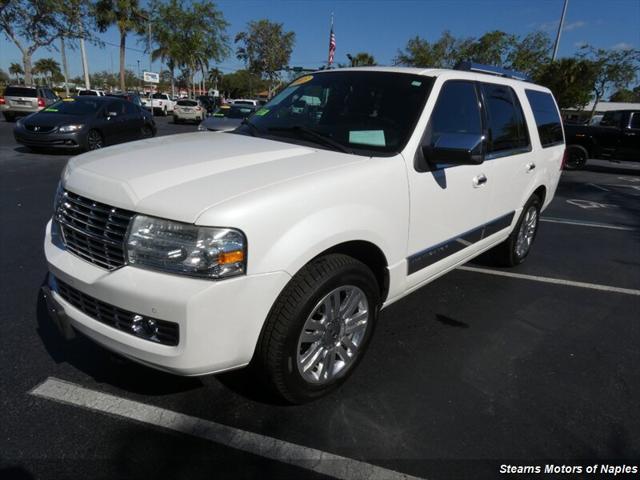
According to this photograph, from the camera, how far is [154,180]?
2.08 meters

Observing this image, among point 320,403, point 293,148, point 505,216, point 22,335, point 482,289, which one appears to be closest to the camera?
point 320,403

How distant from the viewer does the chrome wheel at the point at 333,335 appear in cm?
235

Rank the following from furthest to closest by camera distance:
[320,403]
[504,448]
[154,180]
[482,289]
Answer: [482,289], [320,403], [504,448], [154,180]

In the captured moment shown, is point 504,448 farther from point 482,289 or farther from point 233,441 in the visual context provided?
point 482,289

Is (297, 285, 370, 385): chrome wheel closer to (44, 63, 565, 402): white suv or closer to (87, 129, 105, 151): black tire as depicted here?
(44, 63, 565, 402): white suv

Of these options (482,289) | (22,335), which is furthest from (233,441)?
(482,289)

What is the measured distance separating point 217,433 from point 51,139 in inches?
422

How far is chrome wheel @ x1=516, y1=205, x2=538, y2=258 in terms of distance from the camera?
4.59 metres

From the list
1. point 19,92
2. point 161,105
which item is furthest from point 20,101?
point 161,105

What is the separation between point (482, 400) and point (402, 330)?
34.7 inches

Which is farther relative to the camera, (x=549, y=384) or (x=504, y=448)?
(x=549, y=384)

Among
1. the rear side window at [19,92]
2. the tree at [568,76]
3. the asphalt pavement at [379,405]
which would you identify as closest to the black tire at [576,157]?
the asphalt pavement at [379,405]

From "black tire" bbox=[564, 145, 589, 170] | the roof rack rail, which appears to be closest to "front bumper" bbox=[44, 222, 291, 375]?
the roof rack rail

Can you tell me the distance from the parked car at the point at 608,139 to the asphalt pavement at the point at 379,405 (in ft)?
38.7
